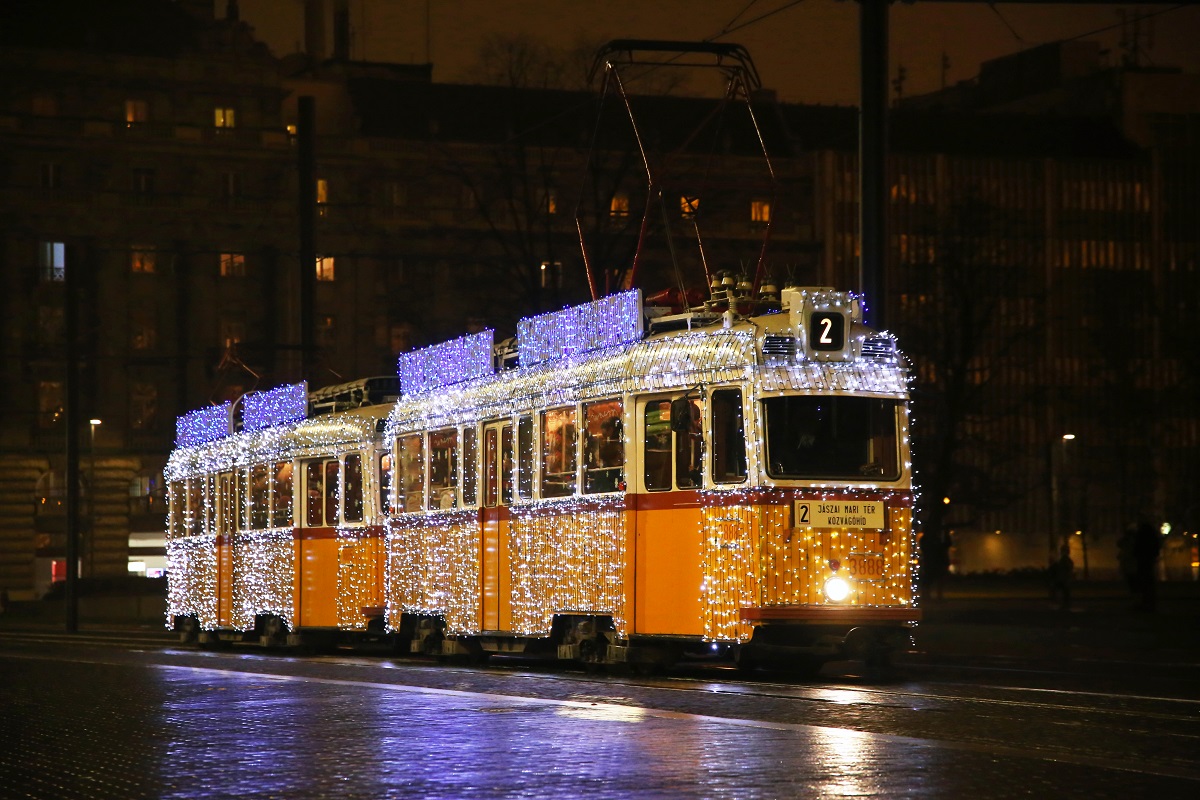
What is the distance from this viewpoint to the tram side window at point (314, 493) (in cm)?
2859

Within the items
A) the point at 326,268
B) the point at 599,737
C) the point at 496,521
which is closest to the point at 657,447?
the point at 496,521

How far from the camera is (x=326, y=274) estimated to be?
3442 inches

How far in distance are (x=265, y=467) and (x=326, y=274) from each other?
57220mm

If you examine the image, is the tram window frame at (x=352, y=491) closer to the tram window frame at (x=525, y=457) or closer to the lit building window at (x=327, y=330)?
the tram window frame at (x=525, y=457)

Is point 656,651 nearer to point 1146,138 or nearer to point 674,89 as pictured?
point 674,89

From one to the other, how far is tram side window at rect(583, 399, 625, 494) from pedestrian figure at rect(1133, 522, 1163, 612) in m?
21.0

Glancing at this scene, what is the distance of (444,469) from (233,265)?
64216 mm

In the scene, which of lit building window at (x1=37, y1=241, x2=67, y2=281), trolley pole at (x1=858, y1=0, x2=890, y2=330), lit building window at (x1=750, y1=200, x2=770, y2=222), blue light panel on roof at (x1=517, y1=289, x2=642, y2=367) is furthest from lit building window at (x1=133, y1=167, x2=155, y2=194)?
trolley pole at (x1=858, y1=0, x2=890, y2=330)

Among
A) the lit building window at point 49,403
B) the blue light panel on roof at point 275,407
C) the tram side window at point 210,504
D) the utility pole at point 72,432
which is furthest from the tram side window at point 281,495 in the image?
the lit building window at point 49,403

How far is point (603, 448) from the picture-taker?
65.6 feet

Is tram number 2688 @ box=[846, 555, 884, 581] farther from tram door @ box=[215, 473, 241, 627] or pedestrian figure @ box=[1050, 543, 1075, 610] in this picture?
pedestrian figure @ box=[1050, 543, 1075, 610]

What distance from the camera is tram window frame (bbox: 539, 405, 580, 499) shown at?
2062 cm

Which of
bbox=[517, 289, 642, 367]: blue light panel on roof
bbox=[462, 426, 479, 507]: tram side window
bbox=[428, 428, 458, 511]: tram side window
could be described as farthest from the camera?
bbox=[428, 428, 458, 511]: tram side window

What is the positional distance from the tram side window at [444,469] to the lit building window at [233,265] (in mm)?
63256
